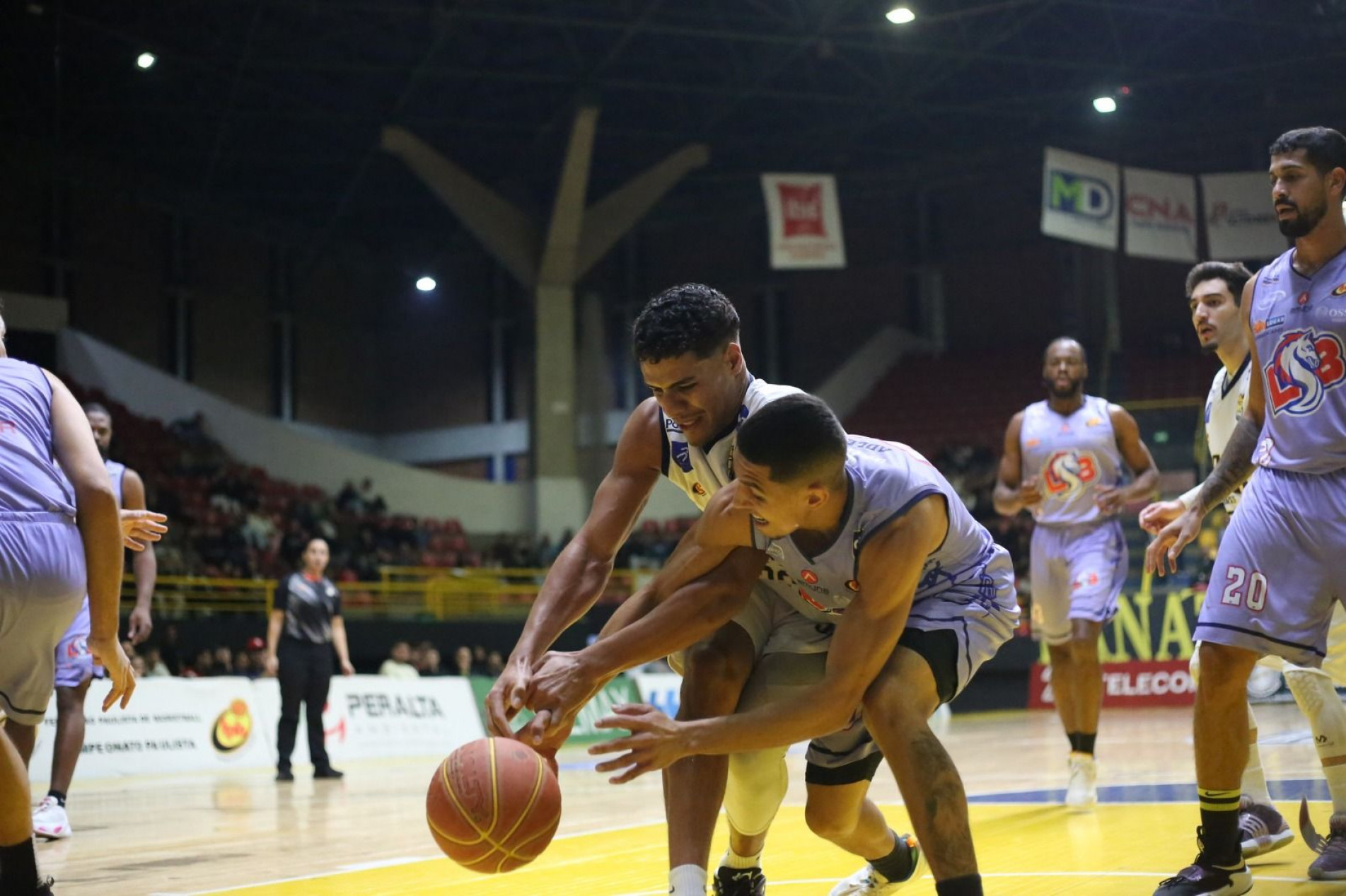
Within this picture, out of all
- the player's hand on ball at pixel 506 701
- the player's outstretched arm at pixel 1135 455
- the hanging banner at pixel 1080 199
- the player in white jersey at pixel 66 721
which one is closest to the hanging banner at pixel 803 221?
the hanging banner at pixel 1080 199

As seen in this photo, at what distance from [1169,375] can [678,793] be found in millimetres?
23726

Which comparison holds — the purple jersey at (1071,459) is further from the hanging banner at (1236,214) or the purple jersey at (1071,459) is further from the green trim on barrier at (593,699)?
the hanging banner at (1236,214)

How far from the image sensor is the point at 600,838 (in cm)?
641

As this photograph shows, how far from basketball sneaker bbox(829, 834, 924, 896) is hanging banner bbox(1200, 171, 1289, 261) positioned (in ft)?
60.2

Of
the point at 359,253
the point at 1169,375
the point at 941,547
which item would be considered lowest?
the point at 941,547

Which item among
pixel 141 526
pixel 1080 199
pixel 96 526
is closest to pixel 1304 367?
pixel 96 526

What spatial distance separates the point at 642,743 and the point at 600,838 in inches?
140

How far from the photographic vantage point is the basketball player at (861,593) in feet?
10.8

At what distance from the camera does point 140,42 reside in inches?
850

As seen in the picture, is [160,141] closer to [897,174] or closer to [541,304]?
[541,304]

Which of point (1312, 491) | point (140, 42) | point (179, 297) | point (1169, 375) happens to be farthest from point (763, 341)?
point (1312, 491)

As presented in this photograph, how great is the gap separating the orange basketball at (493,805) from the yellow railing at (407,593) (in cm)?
1403

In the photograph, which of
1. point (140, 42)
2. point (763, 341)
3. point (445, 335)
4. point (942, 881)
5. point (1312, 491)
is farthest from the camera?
point (445, 335)

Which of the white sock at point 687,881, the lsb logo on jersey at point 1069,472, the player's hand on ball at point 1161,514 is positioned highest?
the lsb logo on jersey at point 1069,472
